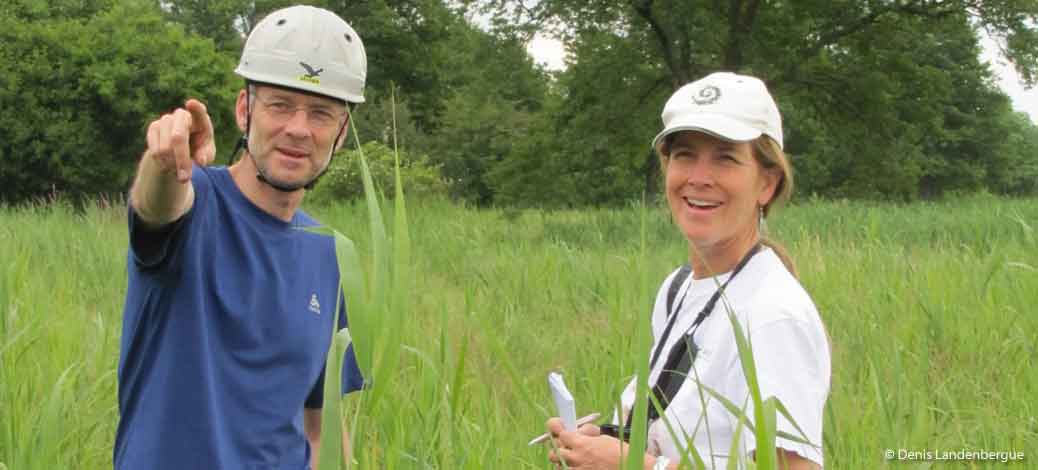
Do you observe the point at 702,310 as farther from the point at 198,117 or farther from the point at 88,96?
the point at 88,96

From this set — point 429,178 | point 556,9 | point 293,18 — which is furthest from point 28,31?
point 293,18

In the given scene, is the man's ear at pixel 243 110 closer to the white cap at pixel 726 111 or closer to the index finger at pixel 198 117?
the index finger at pixel 198 117

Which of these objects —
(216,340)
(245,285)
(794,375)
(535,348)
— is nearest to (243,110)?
(245,285)

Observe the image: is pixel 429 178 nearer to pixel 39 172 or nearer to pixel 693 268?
pixel 39 172

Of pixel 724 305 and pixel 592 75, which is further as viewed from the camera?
pixel 592 75

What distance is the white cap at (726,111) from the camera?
5.31ft

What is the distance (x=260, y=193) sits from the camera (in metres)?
1.78

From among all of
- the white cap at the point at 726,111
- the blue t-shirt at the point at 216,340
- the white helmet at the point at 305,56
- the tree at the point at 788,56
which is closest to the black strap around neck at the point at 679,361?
the white cap at the point at 726,111

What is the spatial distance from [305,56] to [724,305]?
2.80ft

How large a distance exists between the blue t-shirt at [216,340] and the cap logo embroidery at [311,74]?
0.26 meters

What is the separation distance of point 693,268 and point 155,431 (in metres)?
1.02

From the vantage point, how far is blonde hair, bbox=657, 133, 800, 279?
67.1 inches

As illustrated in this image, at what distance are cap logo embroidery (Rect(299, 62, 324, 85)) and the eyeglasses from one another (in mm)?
65

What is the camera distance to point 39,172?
18.7 meters
